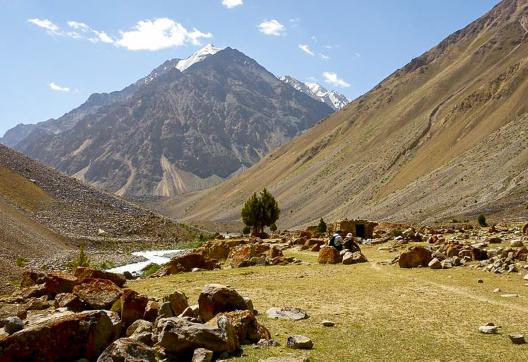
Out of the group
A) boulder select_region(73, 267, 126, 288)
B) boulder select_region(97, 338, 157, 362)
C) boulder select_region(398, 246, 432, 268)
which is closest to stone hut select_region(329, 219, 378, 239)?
boulder select_region(398, 246, 432, 268)

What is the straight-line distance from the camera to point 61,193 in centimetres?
9775

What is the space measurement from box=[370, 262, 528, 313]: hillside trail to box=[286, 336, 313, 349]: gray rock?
10139 millimetres

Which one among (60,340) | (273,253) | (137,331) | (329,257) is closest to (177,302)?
(137,331)

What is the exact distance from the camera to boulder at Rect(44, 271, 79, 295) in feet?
76.5

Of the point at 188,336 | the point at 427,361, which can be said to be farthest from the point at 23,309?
the point at 427,361

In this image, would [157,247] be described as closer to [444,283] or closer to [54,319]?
[444,283]

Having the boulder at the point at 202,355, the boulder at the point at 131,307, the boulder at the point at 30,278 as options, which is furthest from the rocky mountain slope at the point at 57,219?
the boulder at the point at 202,355

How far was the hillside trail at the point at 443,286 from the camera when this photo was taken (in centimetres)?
2152

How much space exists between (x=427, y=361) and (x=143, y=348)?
305 inches

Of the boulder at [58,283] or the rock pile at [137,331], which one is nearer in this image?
the rock pile at [137,331]

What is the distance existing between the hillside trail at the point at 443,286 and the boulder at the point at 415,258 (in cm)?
66

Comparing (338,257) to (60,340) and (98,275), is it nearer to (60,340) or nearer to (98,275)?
(98,275)

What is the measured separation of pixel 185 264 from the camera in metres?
37.3

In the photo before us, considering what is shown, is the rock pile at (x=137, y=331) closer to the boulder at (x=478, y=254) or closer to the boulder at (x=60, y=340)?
the boulder at (x=60, y=340)
